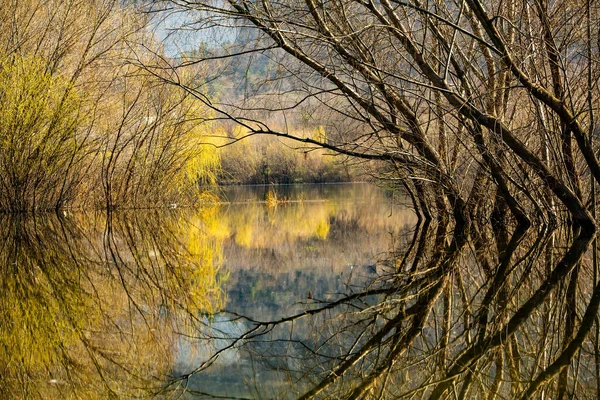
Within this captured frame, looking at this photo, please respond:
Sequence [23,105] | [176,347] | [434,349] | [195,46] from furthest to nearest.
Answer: [23,105] < [195,46] < [176,347] < [434,349]

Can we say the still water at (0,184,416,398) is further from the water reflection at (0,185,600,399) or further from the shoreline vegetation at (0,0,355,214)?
the shoreline vegetation at (0,0,355,214)

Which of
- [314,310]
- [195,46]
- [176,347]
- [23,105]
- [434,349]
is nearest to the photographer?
[434,349]

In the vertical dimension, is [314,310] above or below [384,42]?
below

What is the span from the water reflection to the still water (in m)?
0.01

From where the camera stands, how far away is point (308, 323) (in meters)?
3.27

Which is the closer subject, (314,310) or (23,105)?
(314,310)

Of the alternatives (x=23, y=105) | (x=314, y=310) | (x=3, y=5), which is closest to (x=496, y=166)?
(x=314, y=310)

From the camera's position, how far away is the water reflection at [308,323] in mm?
2295

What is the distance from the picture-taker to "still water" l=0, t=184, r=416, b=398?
2426 mm

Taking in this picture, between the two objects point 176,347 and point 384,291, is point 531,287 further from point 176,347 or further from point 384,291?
point 176,347

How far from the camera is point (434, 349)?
2.61m

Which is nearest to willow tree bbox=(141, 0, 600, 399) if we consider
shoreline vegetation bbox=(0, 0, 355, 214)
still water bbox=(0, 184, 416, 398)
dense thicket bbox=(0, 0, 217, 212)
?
still water bbox=(0, 184, 416, 398)

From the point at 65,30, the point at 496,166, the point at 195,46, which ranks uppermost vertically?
the point at 65,30

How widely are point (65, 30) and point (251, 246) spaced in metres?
7.11
